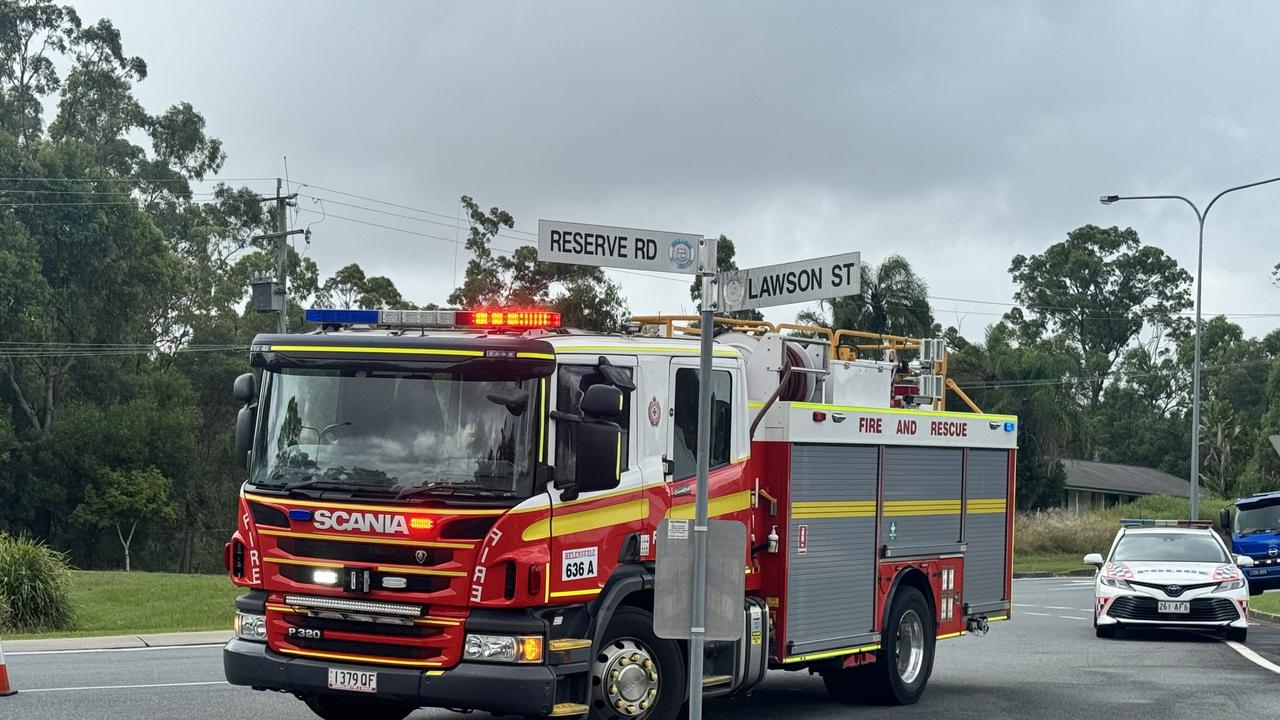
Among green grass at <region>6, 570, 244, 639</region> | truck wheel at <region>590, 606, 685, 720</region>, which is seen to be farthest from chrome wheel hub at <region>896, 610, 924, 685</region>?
green grass at <region>6, 570, 244, 639</region>

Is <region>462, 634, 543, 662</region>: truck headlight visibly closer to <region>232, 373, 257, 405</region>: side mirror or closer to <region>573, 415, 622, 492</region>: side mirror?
<region>573, 415, 622, 492</region>: side mirror

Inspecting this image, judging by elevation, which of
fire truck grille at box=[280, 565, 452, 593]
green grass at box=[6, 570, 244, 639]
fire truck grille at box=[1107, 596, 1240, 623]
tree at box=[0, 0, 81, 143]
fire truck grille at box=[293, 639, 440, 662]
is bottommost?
green grass at box=[6, 570, 244, 639]

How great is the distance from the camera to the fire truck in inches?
353

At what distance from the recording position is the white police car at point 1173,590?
64.0 ft

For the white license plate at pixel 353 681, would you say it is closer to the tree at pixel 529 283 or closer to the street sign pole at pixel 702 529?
the street sign pole at pixel 702 529

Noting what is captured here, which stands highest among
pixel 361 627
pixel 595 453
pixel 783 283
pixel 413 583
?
pixel 783 283

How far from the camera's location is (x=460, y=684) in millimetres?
8898

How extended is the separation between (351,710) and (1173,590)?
1232 cm

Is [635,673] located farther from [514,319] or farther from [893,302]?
[893,302]

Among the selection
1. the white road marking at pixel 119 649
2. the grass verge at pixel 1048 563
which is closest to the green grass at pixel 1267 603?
the grass verge at pixel 1048 563

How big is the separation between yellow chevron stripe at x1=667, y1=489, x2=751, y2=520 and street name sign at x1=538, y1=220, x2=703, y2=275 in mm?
2198

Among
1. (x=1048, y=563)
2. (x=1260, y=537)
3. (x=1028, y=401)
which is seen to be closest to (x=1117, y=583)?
(x=1260, y=537)

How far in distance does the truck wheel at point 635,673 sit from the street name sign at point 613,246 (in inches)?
95.6

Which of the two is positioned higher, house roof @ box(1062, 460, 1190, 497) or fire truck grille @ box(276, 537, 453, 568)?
fire truck grille @ box(276, 537, 453, 568)
